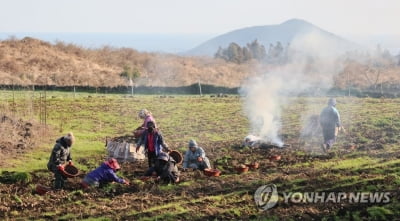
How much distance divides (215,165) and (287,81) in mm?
21993

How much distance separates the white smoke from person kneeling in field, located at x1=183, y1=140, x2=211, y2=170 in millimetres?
5385

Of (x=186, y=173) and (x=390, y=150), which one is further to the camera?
(x=390, y=150)

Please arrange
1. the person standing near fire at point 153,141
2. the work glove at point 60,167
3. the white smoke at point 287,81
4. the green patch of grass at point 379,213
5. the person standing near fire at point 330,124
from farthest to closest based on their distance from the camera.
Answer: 1. the white smoke at point 287,81
2. the person standing near fire at point 330,124
3. the person standing near fire at point 153,141
4. the work glove at point 60,167
5. the green patch of grass at point 379,213

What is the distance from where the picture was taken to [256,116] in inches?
1002

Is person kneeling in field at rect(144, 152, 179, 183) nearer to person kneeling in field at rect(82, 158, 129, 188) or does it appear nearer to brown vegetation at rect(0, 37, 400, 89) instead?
person kneeling in field at rect(82, 158, 129, 188)

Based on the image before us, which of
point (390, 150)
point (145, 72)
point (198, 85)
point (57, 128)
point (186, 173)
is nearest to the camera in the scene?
point (186, 173)

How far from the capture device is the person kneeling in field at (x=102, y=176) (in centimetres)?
1450

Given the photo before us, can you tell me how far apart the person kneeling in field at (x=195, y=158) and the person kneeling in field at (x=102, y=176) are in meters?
2.79

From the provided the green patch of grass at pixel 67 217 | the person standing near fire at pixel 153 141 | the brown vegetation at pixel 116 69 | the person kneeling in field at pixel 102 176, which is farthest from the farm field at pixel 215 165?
the brown vegetation at pixel 116 69

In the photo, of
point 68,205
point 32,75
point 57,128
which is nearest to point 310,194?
point 68,205

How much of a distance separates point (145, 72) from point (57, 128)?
3897 centimetres

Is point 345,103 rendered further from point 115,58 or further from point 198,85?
point 115,58

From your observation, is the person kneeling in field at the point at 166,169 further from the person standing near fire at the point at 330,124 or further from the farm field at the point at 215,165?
the person standing near fire at the point at 330,124

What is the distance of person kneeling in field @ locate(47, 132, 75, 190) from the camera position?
14.6 meters
